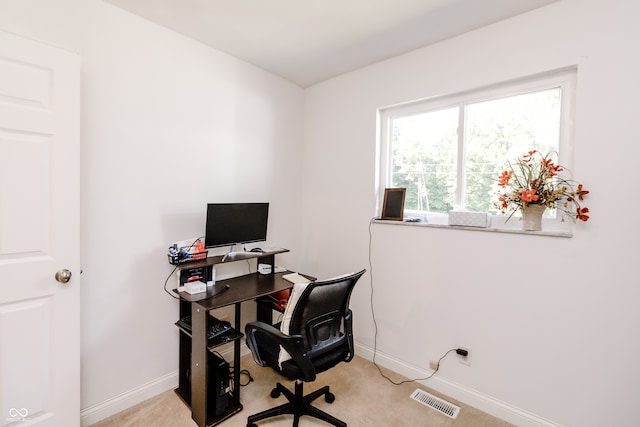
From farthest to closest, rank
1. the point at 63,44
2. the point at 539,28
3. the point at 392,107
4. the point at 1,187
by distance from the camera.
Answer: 1. the point at 392,107
2. the point at 539,28
3. the point at 63,44
4. the point at 1,187

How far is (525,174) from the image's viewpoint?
195cm

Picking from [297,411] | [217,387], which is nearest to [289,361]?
[297,411]

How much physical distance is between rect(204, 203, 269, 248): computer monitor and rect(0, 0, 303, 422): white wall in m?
0.24

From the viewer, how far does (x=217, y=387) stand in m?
1.90

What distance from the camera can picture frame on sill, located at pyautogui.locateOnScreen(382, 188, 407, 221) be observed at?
99.7 inches

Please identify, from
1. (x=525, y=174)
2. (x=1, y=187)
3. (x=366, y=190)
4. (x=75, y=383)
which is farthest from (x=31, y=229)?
(x=525, y=174)

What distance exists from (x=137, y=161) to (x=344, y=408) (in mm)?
2210

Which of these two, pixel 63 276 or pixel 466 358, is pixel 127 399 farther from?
pixel 466 358

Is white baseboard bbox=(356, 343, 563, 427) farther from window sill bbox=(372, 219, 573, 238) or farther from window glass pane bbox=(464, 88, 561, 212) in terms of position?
window glass pane bbox=(464, 88, 561, 212)

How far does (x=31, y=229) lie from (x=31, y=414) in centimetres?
96

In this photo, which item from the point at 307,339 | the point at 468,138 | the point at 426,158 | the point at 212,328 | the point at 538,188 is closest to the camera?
the point at 307,339

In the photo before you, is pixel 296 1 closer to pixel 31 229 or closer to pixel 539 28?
pixel 539 28

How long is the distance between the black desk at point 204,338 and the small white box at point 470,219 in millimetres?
1339

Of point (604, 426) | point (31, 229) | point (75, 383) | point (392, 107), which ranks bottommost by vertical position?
point (604, 426)
